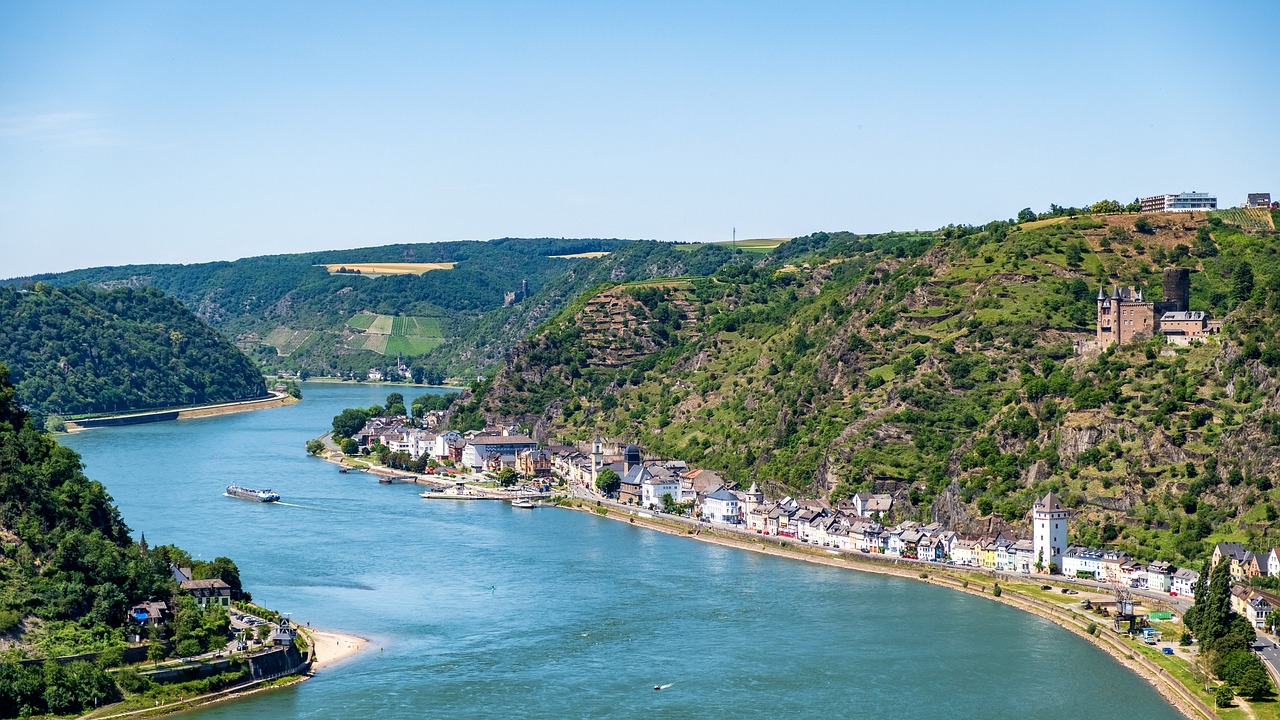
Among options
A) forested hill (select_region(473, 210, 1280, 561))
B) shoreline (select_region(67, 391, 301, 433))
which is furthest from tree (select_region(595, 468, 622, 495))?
shoreline (select_region(67, 391, 301, 433))

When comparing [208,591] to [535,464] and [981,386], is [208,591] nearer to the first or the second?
[981,386]

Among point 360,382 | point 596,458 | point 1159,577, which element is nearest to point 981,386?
point 1159,577

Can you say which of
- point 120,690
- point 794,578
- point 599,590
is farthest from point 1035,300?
point 120,690

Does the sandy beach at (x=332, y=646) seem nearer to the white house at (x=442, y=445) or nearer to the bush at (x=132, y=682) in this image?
the bush at (x=132, y=682)

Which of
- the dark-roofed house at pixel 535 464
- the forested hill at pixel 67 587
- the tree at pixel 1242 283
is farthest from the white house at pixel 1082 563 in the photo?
the dark-roofed house at pixel 535 464

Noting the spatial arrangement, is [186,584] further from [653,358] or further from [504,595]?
[653,358]

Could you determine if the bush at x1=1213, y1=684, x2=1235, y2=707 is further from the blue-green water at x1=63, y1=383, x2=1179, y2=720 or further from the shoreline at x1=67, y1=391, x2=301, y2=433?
the shoreline at x1=67, y1=391, x2=301, y2=433
